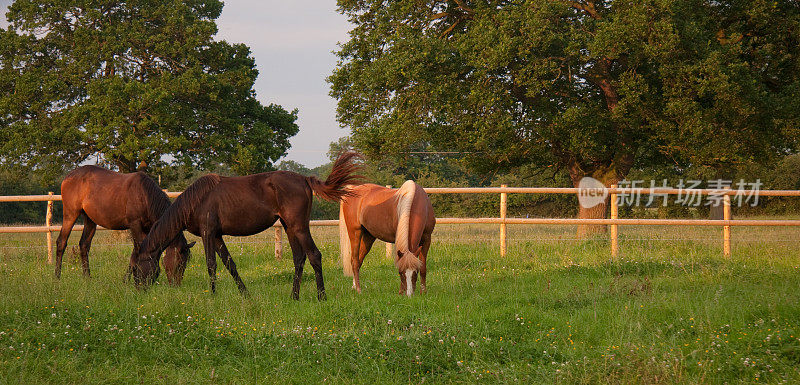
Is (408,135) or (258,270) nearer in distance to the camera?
(258,270)

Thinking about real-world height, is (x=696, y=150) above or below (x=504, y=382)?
above

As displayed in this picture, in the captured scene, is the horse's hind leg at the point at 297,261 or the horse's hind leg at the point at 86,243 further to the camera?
the horse's hind leg at the point at 86,243

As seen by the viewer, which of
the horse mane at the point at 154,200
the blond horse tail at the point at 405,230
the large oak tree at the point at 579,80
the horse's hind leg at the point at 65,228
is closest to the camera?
the blond horse tail at the point at 405,230

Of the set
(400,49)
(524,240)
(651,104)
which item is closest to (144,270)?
(524,240)

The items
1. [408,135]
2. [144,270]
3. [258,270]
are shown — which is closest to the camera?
[144,270]

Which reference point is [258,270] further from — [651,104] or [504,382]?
[651,104]

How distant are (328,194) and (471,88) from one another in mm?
8385

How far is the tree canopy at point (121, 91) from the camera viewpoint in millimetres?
17219

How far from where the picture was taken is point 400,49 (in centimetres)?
1485

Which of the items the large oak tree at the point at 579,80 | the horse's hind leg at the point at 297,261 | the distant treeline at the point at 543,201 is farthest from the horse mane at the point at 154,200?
the distant treeline at the point at 543,201

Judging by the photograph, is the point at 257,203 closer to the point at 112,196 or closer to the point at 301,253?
the point at 301,253

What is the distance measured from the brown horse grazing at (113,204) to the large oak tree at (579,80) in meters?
7.73

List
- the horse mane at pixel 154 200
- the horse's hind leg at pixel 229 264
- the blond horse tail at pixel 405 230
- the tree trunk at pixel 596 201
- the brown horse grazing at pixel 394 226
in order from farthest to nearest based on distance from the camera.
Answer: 1. the tree trunk at pixel 596 201
2. the horse mane at pixel 154 200
3. the horse's hind leg at pixel 229 264
4. the brown horse grazing at pixel 394 226
5. the blond horse tail at pixel 405 230

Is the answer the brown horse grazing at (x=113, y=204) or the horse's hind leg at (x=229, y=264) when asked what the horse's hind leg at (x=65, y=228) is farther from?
the horse's hind leg at (x=229, y=264)
